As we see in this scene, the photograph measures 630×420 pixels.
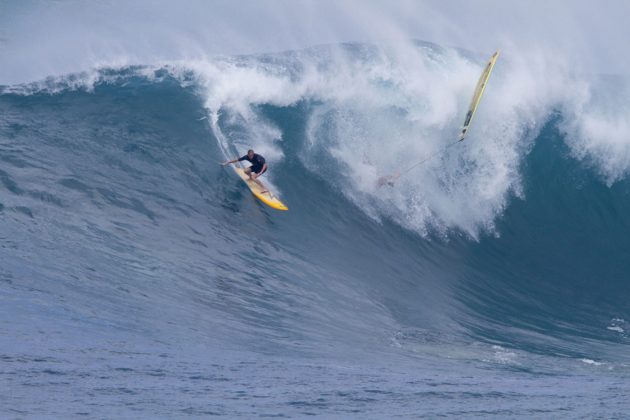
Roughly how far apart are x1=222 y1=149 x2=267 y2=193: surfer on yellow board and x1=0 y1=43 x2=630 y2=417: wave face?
0.42 metres

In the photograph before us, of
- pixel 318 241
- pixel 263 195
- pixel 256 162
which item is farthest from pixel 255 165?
pixel 318 241

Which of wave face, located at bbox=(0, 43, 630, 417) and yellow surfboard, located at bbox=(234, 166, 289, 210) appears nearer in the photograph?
wave face, located at bbox=(0, 43, 630, 417)

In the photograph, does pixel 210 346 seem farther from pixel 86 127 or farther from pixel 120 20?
pixel 120 20

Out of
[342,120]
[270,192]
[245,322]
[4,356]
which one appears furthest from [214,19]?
[4,356]

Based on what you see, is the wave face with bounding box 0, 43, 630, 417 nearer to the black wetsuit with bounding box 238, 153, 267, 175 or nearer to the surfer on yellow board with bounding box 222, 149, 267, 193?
the surfer on yellow board with bounding box 222, 149, 267, 193

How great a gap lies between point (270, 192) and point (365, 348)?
650 cm

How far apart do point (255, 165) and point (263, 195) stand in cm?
70

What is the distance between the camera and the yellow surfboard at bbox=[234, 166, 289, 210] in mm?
17953

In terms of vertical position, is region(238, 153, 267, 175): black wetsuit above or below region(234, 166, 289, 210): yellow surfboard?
above

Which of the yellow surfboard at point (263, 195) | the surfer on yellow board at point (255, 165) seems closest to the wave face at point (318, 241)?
the yellow surfboard at point (263, 195)

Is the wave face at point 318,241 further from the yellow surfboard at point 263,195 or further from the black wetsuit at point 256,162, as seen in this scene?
the black wetsuit at point 256,162

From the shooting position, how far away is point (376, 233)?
18.4 m

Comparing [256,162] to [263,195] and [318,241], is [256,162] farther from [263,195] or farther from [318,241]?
[318,241]

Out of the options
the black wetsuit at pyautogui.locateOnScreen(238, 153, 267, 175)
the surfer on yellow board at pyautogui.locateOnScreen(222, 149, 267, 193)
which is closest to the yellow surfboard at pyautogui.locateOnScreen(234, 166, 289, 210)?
the surfer on yellow board at pyautogui.locateOnScreen(222, 149, 267, 193)
